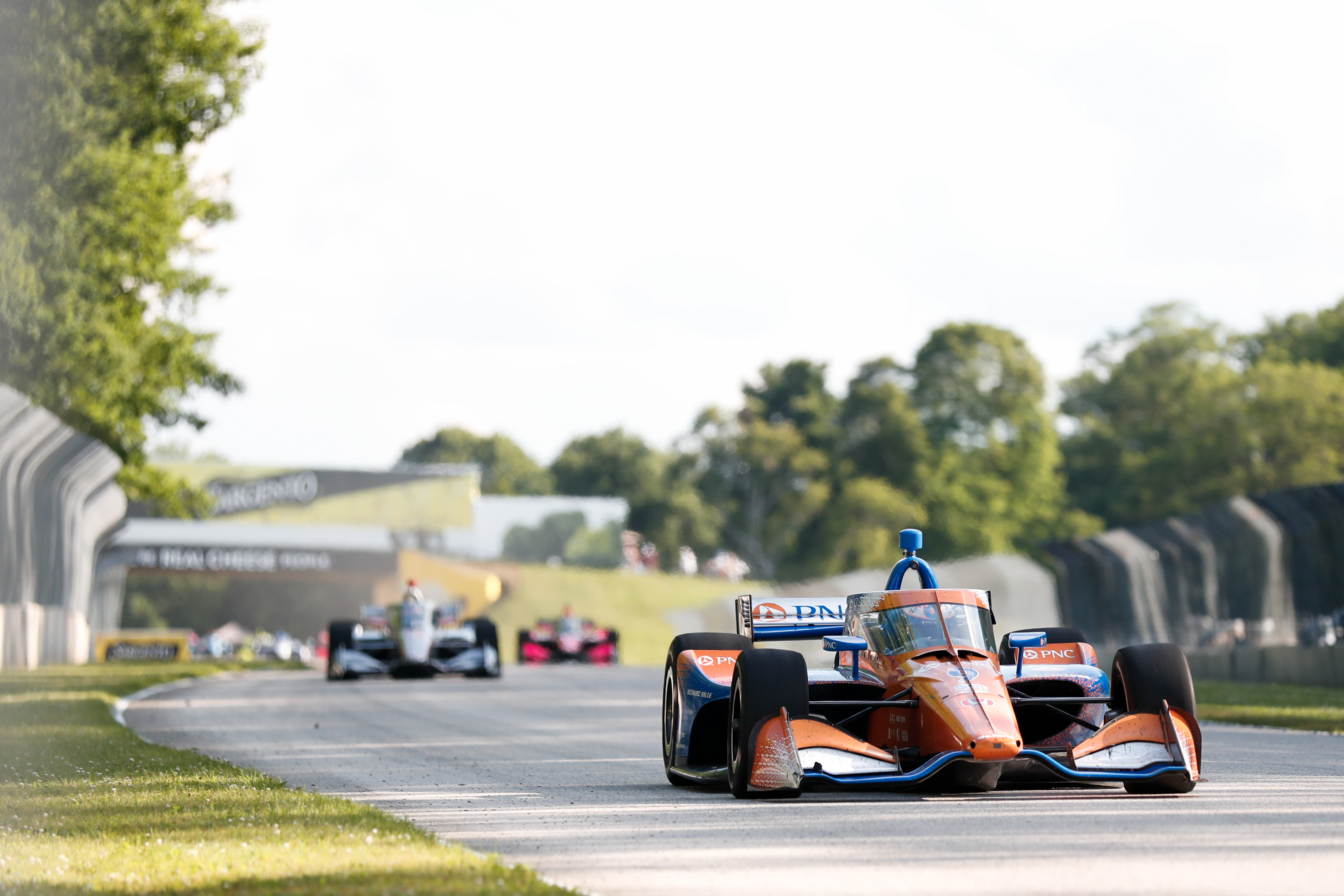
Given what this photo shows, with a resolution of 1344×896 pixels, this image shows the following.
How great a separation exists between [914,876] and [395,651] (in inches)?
1021

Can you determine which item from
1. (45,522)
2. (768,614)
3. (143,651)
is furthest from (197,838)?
(143,651)

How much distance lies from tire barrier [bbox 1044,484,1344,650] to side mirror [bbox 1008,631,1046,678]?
40.6ft

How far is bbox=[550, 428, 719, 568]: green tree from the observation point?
310 feet

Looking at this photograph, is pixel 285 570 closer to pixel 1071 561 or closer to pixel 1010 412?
pixel 1010 412

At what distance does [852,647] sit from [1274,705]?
37.3ft

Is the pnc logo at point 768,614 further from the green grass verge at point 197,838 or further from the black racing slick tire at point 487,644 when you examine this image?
the black racing slick tire at point 487,644

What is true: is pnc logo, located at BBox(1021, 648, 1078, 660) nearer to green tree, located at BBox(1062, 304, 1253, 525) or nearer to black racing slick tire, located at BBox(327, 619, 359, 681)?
black racing slick tire, located at BBox(327, 619, 359, 681)

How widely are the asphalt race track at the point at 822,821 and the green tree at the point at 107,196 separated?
1695 cm

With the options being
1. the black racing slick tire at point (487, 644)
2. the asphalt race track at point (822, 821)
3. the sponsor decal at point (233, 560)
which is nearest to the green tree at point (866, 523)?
the sponsor decal at point (233, 560)

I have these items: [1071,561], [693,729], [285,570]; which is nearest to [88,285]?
[1071,561]

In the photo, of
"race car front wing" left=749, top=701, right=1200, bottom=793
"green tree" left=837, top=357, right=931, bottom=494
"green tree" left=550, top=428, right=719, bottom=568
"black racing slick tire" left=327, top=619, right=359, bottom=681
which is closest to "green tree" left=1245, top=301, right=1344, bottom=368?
"green tree" left=837, top=357, right=931, bottom=494

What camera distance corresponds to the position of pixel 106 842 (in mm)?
8477

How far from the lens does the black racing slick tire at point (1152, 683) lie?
10.4 meters

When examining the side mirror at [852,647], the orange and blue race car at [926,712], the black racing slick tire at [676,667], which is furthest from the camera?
the black racing slick tire at [676,667]
